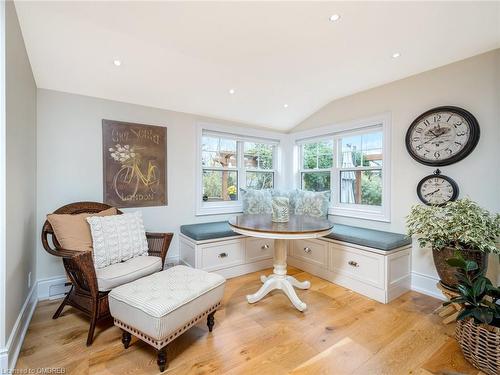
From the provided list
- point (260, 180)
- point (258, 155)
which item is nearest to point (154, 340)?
point (260, 180)

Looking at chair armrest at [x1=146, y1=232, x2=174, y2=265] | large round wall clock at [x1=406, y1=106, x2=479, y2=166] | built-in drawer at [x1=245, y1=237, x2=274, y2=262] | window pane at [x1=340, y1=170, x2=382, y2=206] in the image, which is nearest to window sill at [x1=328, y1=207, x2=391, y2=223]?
window pane at [x1=340, y1=170, x2=382, y2=206]

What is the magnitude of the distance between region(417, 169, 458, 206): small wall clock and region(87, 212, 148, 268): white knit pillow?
115 inches

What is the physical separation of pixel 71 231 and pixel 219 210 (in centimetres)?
185

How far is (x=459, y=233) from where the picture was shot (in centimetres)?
206

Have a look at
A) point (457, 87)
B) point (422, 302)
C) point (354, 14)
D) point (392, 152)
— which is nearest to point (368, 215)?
point (392, 152)

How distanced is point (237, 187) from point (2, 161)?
278 cm

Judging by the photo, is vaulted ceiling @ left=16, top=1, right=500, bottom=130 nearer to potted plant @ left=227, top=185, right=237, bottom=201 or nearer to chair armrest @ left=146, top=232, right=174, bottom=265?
potted plant @ left=227, top=185, right=237, bottom=201

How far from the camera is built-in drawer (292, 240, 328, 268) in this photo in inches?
120

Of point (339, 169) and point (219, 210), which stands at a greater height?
point (339, 169)

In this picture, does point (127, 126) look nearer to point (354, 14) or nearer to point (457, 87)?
point (354, 14)

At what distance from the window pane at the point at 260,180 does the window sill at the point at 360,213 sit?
1.14 meters

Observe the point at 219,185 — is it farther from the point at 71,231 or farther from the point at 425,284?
the point at 425,284

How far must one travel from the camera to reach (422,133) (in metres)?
2.64

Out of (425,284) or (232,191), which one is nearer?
(425,284)
